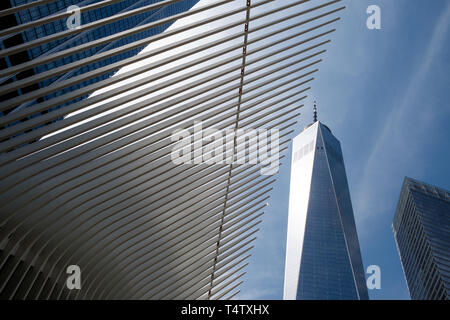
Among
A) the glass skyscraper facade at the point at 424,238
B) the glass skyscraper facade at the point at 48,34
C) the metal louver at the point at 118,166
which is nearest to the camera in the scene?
the metal louver at the point at 118,166

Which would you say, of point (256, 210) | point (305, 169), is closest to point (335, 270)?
point (305, 169)

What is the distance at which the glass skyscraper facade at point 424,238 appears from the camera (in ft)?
337

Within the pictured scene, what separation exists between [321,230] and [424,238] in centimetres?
3431

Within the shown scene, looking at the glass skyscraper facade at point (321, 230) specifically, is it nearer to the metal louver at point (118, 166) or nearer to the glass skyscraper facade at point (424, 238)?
the glass skyscraper facade at point (424, 238)

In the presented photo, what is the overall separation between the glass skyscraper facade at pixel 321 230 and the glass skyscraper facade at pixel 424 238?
1549 centimetres

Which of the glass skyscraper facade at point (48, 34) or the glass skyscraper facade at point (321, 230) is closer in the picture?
the glass skyscraper facade at point (48, 34)

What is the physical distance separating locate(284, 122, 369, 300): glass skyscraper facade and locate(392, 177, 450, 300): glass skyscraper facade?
15490 mm

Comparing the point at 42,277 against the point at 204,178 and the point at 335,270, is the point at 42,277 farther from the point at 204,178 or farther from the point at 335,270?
the point at 335,270

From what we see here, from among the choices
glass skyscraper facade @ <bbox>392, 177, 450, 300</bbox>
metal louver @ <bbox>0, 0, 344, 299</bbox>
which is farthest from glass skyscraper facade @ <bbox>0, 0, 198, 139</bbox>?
glass skyscraper facade @ <bbox>392, 177, 450, 300</bbox>

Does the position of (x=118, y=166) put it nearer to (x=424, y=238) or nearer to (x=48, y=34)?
(x=48, y=34)

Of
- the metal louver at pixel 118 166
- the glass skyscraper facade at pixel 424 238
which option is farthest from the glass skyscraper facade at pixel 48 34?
the glass skyscraper facade at pixel 424 238

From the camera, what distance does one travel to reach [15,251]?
9.39 metres
